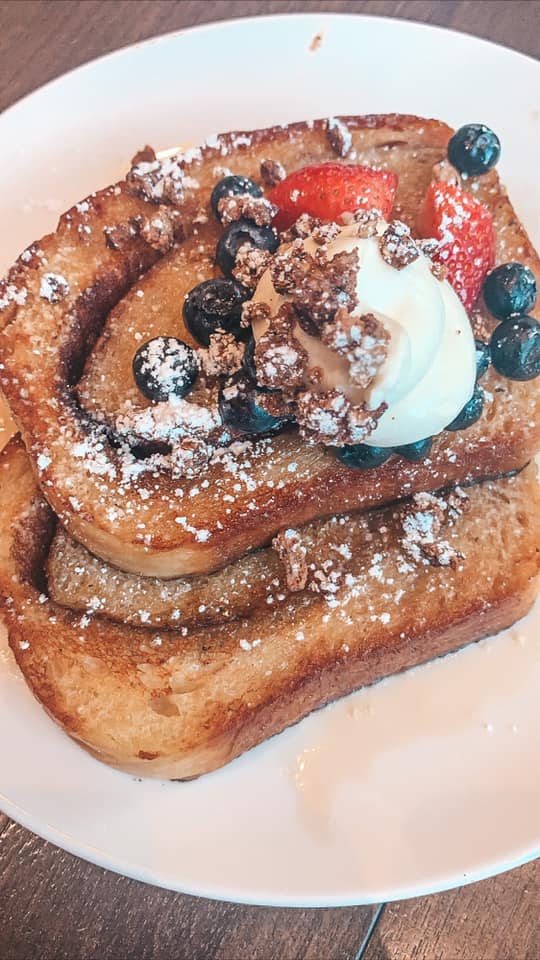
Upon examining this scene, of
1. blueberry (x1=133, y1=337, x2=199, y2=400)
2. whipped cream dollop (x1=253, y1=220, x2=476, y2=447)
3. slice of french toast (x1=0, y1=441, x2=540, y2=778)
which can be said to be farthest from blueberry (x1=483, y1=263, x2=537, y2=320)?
blueberry (x1=133, y1=337, x2=199, y2=400)

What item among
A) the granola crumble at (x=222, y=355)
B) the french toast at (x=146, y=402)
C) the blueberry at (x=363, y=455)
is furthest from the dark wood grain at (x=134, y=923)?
the granola crumble at (x=222, y=355)

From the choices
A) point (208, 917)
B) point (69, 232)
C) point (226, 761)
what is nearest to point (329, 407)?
point (226, 761)

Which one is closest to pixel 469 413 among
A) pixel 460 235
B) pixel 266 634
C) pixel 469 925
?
pixel 460 235

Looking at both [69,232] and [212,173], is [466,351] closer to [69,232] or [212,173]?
[212,173]

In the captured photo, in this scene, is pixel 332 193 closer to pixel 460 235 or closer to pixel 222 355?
pixel 460 235

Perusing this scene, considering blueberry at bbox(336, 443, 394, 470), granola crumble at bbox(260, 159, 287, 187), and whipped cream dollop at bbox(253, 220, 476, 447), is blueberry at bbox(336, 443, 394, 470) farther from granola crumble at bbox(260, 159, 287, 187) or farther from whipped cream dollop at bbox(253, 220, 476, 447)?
granola crumble at bbox(260, 159, 287, 187)

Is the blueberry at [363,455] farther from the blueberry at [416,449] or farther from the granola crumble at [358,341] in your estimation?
the granola crumble at [358,341]
